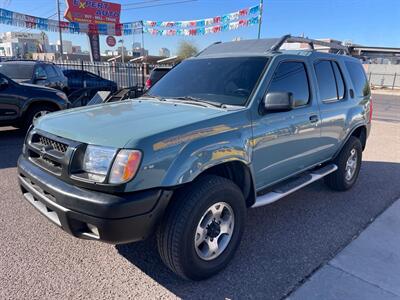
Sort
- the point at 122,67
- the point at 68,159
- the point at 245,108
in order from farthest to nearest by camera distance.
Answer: the point at 122,67 → the point at 245,108 → the point at 68,159

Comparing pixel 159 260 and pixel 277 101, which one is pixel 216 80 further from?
pixel 159 260

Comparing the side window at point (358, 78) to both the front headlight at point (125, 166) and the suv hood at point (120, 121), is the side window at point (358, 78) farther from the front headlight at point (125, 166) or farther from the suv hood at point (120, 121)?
the front headlight at point (125, 166)

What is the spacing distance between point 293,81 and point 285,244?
5.75ft

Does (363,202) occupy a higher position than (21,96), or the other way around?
(21,96)

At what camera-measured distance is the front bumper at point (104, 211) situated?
2.23 m

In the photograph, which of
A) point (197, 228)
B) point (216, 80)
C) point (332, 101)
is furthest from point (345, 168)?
point (197, 228)

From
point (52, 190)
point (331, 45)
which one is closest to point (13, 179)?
point (52, 190)

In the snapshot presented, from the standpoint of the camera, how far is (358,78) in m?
5.07

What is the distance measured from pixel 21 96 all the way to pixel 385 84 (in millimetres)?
41710

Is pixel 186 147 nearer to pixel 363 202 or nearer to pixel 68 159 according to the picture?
pixel 68 159

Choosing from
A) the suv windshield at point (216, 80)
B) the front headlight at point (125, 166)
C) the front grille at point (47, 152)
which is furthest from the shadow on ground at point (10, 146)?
the front headlight at point (125, 166)

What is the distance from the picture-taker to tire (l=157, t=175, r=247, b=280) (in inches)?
97.4

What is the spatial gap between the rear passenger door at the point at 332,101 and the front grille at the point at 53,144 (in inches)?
116

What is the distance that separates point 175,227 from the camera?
2.45 m
